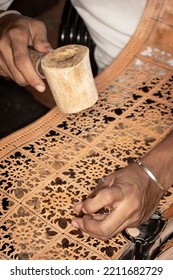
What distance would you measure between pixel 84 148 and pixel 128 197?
277mm

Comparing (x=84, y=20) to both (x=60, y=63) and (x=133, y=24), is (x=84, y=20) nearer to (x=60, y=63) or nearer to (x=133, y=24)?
(x=133, y=24)

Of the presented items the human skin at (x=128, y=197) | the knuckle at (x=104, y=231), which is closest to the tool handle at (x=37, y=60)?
the human skin at (x=128, y=197)

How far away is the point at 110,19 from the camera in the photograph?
5.98ft

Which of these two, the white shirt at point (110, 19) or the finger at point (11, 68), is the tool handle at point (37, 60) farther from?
the white shirt at point (110, 19)

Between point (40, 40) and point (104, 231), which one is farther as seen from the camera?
point (40, 40)

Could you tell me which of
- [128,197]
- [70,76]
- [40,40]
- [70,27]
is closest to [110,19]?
[70,27]

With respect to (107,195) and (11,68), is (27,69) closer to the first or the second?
(11,68)

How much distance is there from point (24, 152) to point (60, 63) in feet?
1.12

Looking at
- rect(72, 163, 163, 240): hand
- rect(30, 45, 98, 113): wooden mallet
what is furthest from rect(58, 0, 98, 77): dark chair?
rect(72, 163, 163, 240): hand

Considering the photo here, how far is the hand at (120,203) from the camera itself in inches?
44.4

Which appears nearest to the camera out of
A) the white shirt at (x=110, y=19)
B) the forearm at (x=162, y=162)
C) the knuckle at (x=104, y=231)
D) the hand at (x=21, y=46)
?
the knuckle at (x=104, y=231)

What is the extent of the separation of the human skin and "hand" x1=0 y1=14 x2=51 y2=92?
0.36m

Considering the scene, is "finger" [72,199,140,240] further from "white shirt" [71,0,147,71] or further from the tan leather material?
"white shirt" [71,0,147,71]
